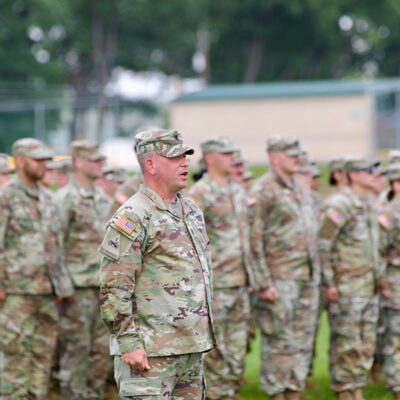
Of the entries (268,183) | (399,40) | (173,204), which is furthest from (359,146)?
(173,204)

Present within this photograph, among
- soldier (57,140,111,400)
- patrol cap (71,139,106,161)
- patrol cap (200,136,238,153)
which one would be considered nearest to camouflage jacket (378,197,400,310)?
patrol cap (200,136,238,153)

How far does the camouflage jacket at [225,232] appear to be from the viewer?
27.0ft

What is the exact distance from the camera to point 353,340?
341 inches

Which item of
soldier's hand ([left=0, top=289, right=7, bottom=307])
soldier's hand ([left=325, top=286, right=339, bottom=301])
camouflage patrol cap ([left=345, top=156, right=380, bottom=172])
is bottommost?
soldier's hand ([left=325, top=286, right=339, bottom=301])

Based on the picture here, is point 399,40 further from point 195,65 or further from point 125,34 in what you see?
point 125,34

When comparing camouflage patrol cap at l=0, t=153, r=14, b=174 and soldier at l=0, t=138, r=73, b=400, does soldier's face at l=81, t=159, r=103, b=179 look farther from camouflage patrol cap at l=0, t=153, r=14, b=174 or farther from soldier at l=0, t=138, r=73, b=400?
camouflage patrol cap at l=0, t=153, r=14, b=174

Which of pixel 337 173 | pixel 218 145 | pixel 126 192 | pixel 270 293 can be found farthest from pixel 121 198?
pixel 337 173

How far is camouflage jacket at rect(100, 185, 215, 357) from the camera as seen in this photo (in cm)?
523

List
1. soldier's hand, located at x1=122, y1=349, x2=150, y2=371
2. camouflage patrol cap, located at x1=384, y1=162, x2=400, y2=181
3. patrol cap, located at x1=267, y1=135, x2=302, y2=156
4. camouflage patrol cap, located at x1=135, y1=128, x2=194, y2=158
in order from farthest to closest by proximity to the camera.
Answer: camouflage patrol cap, located at x1=384, y1=162, x2=400, y2=181, patrol cap, located at x1=267, y1=135, x2=302, y2=156, camouflage patrol cap, located at x1=135, y1=128, x2=194, y2=158, soldier's hand, located at x1=122, y1=349, x2=150, y2=371

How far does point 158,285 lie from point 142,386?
0.57m

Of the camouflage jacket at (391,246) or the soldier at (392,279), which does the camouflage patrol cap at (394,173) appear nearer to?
the soldier at (392,279)

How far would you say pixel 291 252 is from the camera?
8414mm

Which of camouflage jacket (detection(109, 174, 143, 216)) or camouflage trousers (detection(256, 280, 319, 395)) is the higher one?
camouflage jacket (detection(109, 174, 143, 216))

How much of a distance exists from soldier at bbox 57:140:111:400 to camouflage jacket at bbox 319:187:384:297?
6.90ft
